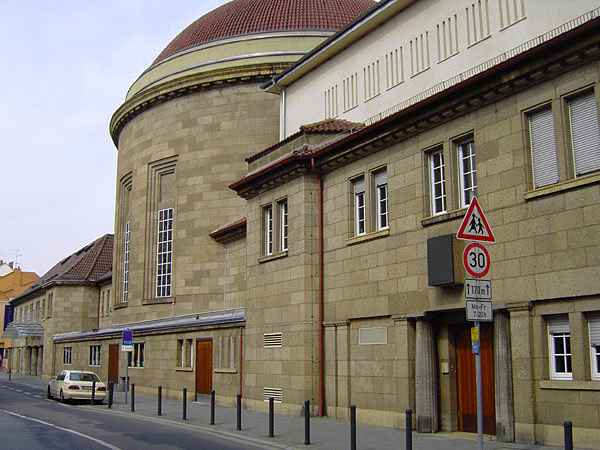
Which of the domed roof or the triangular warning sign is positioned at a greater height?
the domed roof

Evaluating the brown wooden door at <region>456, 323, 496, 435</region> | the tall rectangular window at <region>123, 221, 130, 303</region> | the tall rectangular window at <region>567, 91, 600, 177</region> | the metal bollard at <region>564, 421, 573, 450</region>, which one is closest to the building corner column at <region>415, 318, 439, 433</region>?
the brown wooden door at <region>456, 323, 496, 435</region>

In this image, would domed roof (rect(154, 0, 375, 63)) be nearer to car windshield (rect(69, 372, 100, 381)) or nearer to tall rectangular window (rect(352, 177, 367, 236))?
car windshield (rect(69, 372, 100, 381))

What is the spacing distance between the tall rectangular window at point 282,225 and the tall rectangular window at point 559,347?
10377 millimetres

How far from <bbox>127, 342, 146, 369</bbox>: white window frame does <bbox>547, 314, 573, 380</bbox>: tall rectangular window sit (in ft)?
79.6

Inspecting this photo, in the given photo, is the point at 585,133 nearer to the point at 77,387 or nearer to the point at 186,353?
the point at 186,353

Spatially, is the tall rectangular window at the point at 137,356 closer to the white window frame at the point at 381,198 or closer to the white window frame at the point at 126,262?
the white window frame at the point at 126,262

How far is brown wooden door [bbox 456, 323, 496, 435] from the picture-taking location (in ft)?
49.5

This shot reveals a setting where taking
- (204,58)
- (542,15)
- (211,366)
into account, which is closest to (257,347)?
(211,366)

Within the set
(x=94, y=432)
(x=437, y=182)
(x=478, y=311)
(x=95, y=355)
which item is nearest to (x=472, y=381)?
(x=437, y=182)

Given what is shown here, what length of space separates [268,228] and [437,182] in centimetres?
794

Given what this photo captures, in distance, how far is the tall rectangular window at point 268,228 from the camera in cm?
2344

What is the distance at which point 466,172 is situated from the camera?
16.2m

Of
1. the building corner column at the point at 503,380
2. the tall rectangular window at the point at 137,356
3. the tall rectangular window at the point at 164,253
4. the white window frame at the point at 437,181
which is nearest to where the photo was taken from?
the building corner column at the point at 503,380

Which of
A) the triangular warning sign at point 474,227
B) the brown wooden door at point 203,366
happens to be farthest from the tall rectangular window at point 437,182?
the brown wooden door at point 203,366
